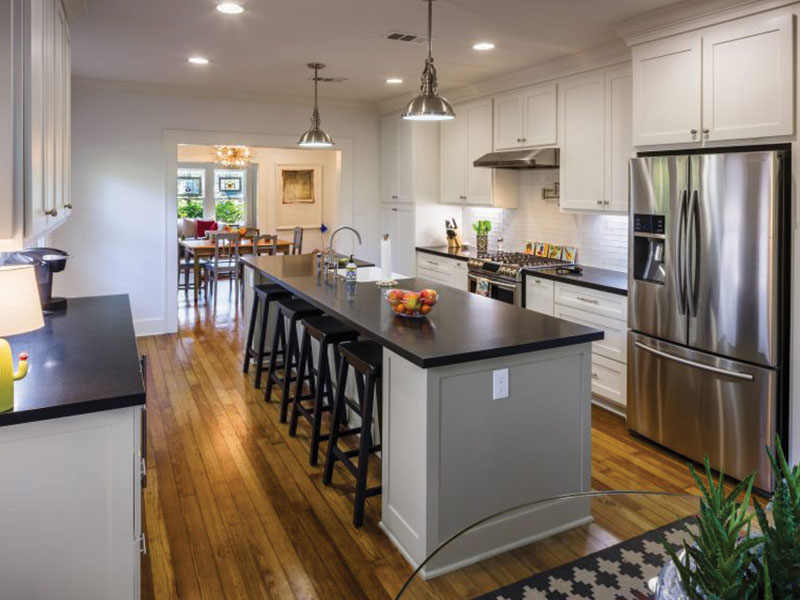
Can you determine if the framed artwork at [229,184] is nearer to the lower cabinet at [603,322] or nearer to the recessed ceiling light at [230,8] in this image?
the recessed ceiling light at [230,8]

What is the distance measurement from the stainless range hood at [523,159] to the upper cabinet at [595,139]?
4.2 inches

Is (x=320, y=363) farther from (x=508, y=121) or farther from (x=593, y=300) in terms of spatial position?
(x=508, y=121)

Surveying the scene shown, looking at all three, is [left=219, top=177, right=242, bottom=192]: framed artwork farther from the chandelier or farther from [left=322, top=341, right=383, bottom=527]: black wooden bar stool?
[left=322, top=341, right=383, bottom=527]: black wooden bar stool

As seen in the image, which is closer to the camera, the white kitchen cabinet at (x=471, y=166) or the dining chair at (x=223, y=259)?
the white kitchen cabinet at (x=471, y=166)

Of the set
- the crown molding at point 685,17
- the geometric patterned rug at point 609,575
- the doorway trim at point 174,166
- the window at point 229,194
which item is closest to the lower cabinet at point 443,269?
the doorway trim at point 174,166

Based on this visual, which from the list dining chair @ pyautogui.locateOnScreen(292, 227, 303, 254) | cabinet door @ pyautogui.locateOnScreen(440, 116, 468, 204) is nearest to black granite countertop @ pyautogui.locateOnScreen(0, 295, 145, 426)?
cabinet door @ pyautogui.locateOnScreen(440, 116, 468, 204)

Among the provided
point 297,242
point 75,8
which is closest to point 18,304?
point 75,8

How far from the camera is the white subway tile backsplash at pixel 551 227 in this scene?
197 inches

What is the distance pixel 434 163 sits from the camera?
6.77 metres

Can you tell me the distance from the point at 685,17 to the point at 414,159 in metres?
3.59

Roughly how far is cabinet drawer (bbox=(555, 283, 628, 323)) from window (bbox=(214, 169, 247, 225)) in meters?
8.35

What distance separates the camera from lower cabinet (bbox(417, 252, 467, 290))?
595 cm

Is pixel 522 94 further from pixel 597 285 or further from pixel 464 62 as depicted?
pixel 597 285

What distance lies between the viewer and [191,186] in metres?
11.6
